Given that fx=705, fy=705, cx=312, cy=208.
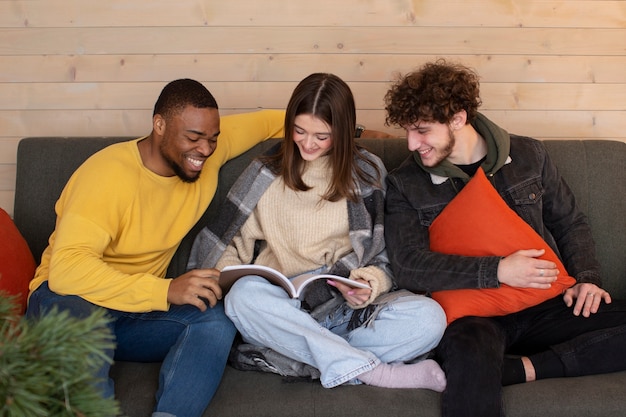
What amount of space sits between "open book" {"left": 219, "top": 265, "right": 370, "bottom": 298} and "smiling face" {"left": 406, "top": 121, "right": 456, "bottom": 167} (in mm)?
435

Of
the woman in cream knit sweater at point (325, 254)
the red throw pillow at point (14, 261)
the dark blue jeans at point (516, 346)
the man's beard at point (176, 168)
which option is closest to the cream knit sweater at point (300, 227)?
the woman in cream knit sweater at point (325, 254)

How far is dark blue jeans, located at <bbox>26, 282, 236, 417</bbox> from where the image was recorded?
5.65ft

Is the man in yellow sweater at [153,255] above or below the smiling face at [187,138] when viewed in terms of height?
below

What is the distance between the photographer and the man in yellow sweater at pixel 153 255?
1824 millimetres

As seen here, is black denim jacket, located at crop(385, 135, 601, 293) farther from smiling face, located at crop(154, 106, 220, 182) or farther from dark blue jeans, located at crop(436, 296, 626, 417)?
smiling face, located at crop(154, 106, 220, 182)

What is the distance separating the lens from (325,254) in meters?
2.14

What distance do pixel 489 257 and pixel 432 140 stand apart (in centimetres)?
38

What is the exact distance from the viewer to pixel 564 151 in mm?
2312

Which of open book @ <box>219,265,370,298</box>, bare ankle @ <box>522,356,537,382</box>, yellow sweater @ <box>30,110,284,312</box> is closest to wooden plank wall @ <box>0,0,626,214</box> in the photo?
yellow sweater @ <box>30,110,284,312</box>

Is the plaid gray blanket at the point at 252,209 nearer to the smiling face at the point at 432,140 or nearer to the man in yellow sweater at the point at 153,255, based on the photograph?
the man in yellow sweater at the point at 153,255

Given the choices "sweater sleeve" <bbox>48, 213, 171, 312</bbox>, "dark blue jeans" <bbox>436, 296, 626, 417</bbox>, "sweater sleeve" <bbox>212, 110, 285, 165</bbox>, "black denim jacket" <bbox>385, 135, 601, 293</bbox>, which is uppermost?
"sweater sleeve" <bbox>212, 110, 285, 165</bbox>

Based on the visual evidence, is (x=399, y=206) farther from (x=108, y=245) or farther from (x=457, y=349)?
(x=108, y=245)

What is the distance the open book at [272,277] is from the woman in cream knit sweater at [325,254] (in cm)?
2

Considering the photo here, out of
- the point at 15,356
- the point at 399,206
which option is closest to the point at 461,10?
the point at 399,206
